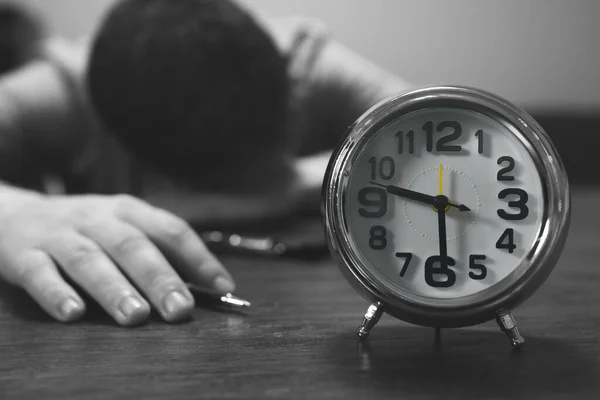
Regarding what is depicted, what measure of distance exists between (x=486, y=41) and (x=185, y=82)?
1938 mm

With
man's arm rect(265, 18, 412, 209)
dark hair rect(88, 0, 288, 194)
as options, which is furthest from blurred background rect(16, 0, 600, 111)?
dark hair rect(88, 0, 288, 194)

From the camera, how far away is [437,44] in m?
2.76

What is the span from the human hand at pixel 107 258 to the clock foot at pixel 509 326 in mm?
300

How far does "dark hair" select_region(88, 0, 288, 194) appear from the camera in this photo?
1.10 meters

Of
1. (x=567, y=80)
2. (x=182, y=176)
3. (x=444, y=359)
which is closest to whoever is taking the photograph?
(x=444, y=359)

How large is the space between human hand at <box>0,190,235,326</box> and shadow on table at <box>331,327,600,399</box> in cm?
21

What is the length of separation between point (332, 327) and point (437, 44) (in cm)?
231

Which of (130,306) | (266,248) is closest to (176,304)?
(130,306)

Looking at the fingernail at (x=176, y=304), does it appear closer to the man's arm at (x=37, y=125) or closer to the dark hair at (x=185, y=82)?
the dark hair at (x=185, y=82)

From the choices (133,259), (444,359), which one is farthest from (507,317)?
(133,259)

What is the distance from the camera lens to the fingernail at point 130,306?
2.13ft

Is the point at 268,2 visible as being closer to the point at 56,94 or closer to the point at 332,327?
the point at 56,94

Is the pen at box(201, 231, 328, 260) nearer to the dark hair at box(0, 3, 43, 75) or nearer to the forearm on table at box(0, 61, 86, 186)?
the forearm on table at box(0, 61, 86, 186)

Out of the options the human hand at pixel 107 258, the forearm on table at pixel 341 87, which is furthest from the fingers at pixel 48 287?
the forearm on table at pixel 341 87
